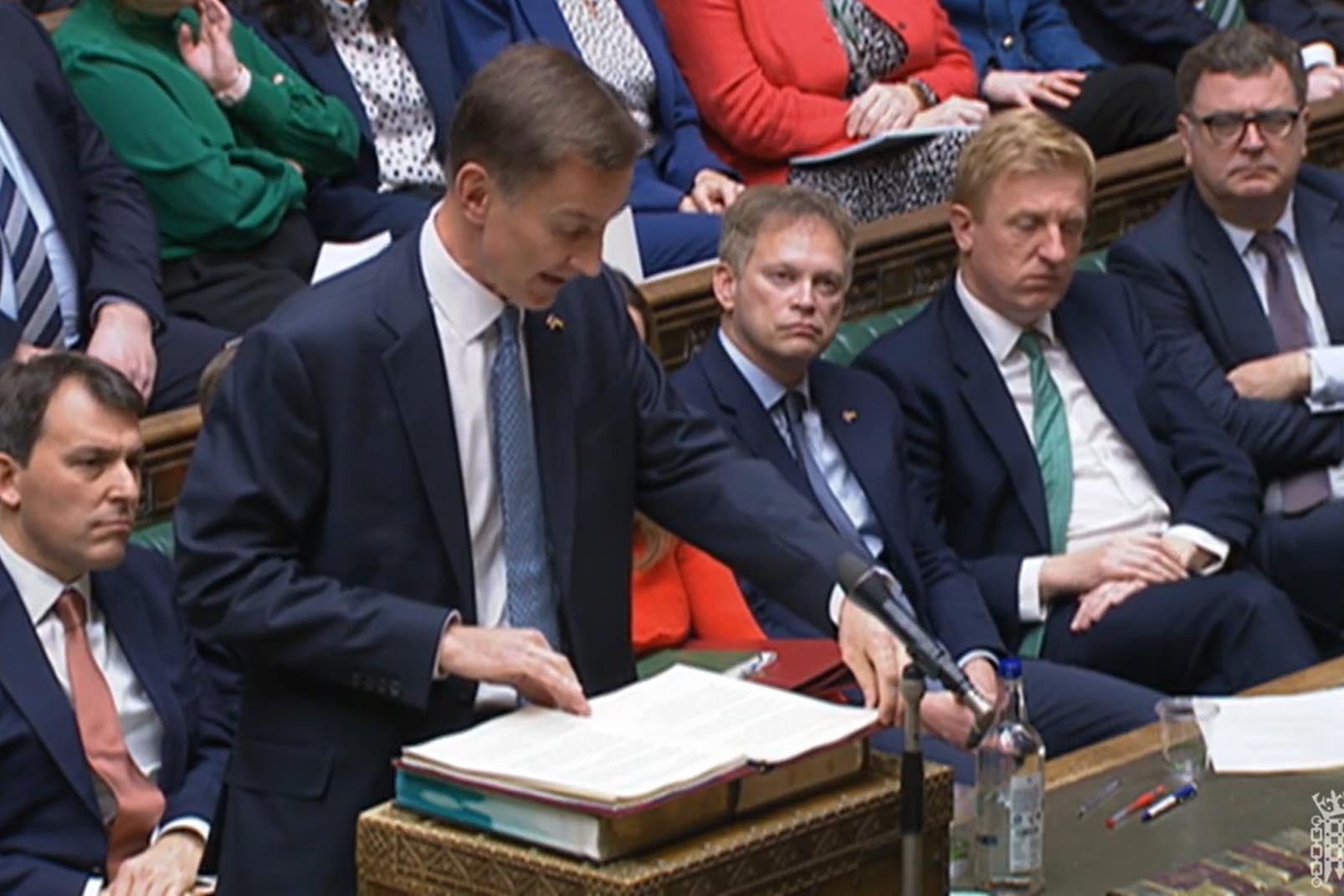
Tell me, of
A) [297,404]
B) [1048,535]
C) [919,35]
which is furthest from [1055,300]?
[297,404]

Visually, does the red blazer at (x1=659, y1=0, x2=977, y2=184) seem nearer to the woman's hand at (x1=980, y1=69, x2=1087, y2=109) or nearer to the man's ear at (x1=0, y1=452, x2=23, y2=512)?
the woman's hand at (x1=980, y1=69, x2=1087, y2=109)

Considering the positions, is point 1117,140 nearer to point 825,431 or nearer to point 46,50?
point 825,431

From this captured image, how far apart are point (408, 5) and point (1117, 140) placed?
1.80 m

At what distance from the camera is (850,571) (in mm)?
2441

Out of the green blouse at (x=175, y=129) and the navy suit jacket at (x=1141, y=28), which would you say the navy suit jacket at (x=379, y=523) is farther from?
the navy suit jacket at (x=1141, y=28)

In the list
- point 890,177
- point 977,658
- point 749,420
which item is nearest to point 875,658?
point 977,658

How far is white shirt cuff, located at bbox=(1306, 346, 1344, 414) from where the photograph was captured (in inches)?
190

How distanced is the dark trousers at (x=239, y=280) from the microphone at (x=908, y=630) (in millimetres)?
2339

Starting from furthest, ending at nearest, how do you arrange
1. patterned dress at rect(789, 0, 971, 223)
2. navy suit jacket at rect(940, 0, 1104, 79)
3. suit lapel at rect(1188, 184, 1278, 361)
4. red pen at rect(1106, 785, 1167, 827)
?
navy suit jacket at rect(940, 0, 1104, 79), patterned dress at rect(789, 0, 971, 223), suit lapel at rect(1188, 184, 1278, 361), red pen at rect(1106, 785, 1167, 827)

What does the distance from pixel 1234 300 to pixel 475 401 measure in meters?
2.57

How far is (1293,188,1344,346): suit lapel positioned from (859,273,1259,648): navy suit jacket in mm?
503

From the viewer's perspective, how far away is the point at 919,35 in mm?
5738

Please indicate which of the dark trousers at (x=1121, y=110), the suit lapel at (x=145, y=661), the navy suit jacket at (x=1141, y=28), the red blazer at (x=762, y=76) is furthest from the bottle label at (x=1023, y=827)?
the navy suit jacket at (x=1141, y=28)

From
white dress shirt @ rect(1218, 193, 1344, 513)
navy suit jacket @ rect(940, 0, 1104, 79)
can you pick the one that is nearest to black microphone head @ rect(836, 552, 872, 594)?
white dress shirt @ rect(1218, 193, 1344, 513)
